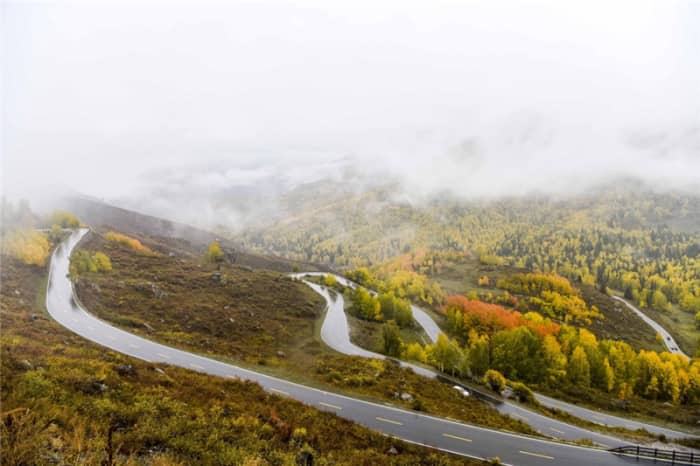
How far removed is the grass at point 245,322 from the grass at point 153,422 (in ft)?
40.7

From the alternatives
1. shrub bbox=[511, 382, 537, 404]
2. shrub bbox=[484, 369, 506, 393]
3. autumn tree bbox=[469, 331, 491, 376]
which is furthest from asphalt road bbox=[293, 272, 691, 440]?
autumn tree bbox=[469, 331, 491, 376]

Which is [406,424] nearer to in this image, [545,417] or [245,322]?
[545,417]

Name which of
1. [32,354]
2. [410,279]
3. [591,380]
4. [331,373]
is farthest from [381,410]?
[410,279]

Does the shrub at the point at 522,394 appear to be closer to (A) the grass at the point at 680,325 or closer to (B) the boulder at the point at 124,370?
(B) the boulder at the point at 124,370

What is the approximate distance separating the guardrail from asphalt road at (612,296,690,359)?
132 metres

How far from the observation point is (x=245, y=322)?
72188 mm

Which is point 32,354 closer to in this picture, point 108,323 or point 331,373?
point 331,373

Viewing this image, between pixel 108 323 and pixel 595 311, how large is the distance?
183 m

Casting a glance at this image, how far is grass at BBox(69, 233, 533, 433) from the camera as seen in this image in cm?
3869

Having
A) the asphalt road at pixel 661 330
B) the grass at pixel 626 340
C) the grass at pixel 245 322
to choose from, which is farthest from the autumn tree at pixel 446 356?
the asphalt road at pixel 661 330

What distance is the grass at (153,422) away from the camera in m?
11.1

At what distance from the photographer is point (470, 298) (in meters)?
147

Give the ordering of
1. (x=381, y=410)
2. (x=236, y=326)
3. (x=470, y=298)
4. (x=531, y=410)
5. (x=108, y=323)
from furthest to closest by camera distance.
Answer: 1. (x=470, y=298)
2. (x=236, y=326)
3. (x=108, y=323)
4. (x=531, y=410)
5. (x=381, y=410)

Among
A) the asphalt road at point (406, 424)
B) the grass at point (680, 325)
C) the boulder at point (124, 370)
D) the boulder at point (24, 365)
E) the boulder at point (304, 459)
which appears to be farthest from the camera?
the grass at point (680, 325)
